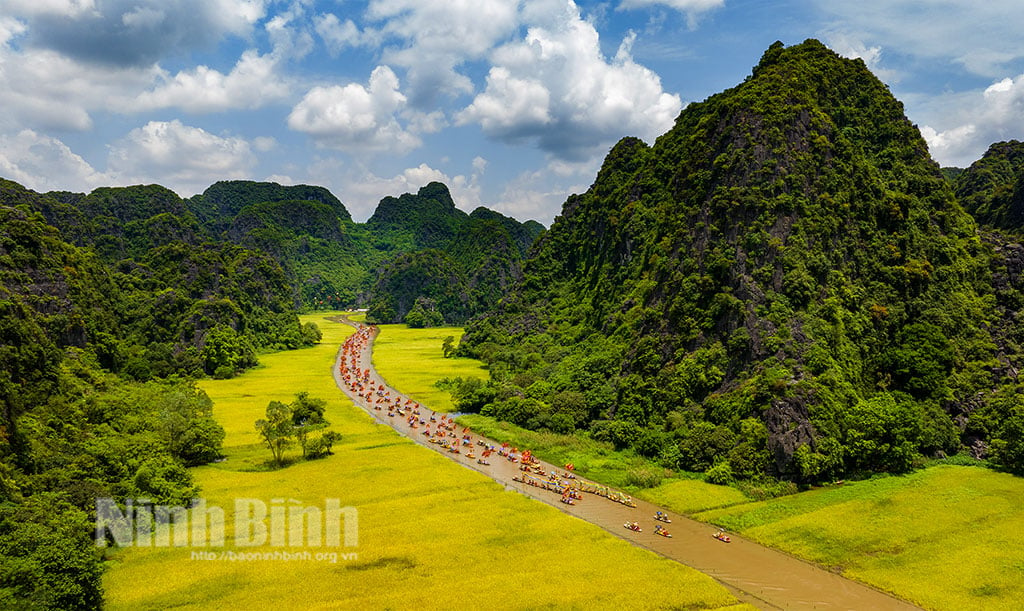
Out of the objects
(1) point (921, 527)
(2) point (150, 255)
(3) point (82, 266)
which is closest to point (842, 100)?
(1) point (921, 527)

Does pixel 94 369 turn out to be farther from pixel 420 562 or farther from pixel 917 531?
pixel 917 531

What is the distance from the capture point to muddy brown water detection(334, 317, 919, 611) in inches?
1359

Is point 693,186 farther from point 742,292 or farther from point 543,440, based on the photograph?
point 543,440

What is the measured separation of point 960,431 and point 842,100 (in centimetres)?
5393

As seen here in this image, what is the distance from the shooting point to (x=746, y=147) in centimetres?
7644

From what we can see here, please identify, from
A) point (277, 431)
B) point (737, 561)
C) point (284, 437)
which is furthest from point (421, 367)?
point (737, 561)

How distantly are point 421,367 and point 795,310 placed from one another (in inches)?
3135

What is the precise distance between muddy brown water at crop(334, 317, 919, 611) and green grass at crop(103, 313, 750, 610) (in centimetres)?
168

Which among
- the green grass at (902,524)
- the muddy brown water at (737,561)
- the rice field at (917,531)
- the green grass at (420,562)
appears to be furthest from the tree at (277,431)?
the rice field at (917,531)

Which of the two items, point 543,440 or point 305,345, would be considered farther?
point 305,345

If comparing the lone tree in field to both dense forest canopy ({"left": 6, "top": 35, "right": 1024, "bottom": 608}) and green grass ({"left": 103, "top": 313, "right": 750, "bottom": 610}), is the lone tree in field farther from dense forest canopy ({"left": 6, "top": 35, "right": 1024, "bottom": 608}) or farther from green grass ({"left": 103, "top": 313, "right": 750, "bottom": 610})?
dense forest canopy ({"left": 6, "top": 35, "right": 1024, "bottom": 608})

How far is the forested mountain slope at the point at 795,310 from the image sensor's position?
55.5 metres

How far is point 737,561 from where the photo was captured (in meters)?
39.4

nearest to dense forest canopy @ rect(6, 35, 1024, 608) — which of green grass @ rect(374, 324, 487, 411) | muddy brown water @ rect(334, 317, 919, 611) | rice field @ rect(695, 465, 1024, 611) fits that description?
rice field @ rect(695, 465, 1024, 611)
